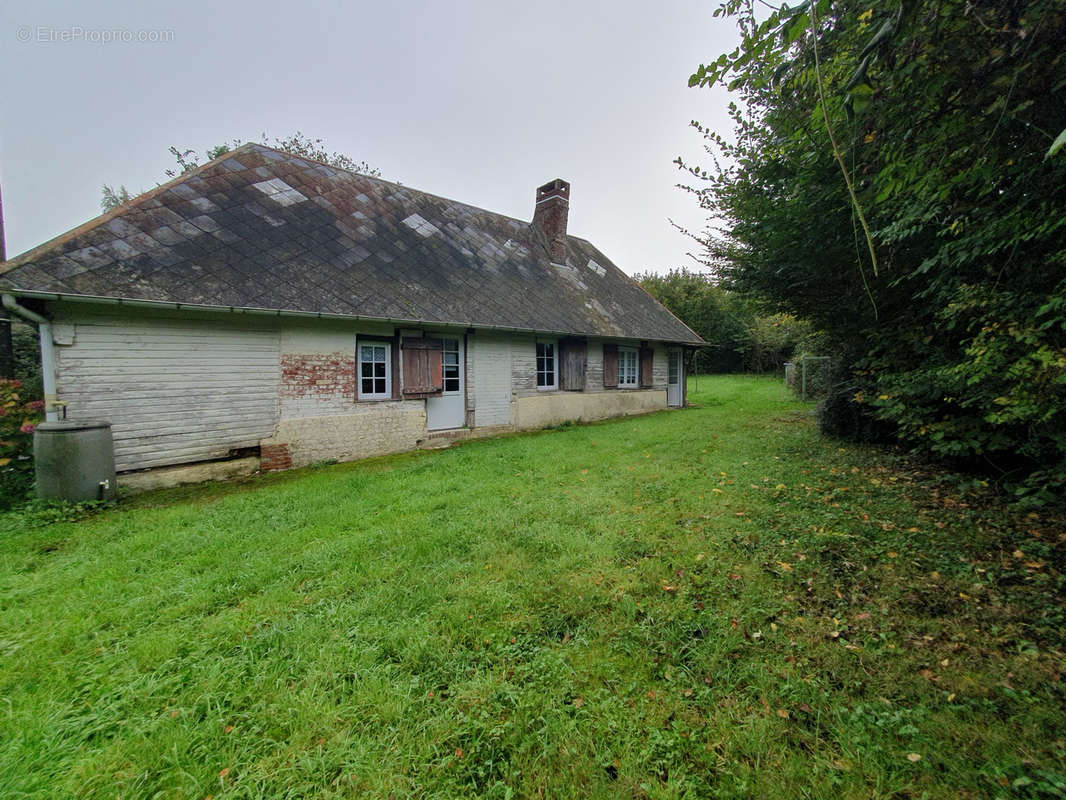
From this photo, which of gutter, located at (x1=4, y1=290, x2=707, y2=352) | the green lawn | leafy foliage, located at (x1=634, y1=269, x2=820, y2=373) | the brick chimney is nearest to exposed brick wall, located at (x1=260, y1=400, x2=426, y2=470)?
gutter, located at (x1=4, y1=290, x2=707, y2=352)

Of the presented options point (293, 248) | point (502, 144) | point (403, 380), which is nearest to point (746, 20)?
point (403, 380)

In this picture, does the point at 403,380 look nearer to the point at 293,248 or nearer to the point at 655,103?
the point at 293,248

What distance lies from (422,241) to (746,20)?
8671 millimetres

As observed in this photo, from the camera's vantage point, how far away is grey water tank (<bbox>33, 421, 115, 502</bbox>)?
176 inches

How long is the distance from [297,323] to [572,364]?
21.8ft

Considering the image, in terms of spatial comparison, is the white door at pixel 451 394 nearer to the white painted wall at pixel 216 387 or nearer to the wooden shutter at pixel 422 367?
the wooden shutter at pixel 422 367

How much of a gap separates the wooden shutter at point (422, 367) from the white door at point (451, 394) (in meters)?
0.37

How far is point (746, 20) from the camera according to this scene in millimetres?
2271

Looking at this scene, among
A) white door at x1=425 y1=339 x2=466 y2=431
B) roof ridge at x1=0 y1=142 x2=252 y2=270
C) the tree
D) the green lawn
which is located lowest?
the green lawn

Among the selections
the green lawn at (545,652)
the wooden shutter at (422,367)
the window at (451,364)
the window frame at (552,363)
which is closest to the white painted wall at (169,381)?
the green lawn at (545,652)

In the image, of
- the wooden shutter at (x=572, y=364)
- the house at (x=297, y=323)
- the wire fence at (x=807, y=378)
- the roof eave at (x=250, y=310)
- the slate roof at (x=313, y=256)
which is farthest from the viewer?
the wire fence at (x=807, y=378)

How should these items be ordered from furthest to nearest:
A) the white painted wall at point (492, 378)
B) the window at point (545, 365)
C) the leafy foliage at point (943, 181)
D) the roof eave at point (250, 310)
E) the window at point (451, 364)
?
the window at point (545, 365), the white painted wall at point (492, 378), the window at point (451, 364), the roof eave at point (250, 310), the leafy foliage at point (943, 181)

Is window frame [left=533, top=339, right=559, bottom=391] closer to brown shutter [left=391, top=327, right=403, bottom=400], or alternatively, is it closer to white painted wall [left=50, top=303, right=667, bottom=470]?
white painted wall [left=50, top=303, right=667, bottom=470]

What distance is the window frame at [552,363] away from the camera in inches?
400
